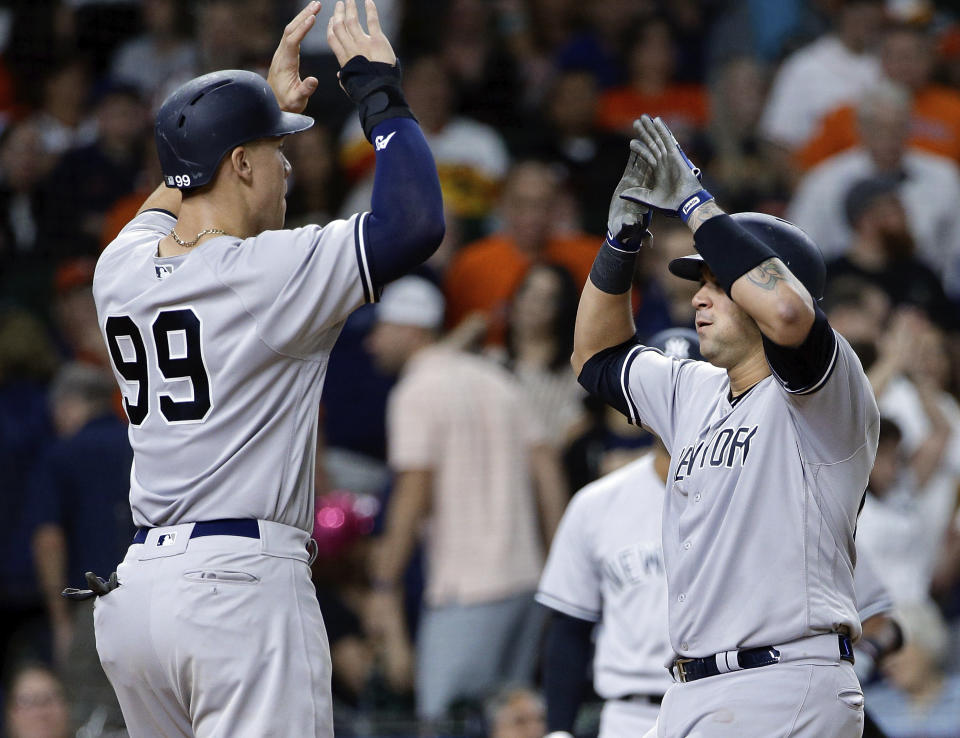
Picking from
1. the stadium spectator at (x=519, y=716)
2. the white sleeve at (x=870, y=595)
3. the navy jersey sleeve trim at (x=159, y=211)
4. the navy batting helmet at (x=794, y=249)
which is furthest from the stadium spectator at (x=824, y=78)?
the navy jersey sleeve trim at (x=159, y=211)

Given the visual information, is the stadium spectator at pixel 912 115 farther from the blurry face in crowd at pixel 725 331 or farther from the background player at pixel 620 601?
the blurry face in crowd at pixel 725 331

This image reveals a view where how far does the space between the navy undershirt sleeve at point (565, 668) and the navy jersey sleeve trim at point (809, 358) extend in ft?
6.44

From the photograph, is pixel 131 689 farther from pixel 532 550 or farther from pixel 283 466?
pixel 532 550

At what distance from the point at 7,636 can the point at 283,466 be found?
16.4ft

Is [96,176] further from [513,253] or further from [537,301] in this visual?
[537,301]

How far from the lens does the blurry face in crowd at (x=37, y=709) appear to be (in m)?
6.59

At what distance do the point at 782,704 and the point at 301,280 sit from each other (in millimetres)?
1491

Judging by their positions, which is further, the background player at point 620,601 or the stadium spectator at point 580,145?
the stadium spectator at point 580,145

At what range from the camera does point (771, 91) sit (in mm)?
10391

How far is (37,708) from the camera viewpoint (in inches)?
259

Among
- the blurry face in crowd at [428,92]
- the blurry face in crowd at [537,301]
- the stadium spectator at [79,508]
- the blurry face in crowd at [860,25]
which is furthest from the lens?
the blurry face in crowd at [860,25]

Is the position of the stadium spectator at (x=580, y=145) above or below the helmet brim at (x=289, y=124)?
above

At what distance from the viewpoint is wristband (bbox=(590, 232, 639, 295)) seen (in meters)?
4.09

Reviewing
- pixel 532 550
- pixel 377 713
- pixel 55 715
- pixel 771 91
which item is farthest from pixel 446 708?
pixel 771 91
